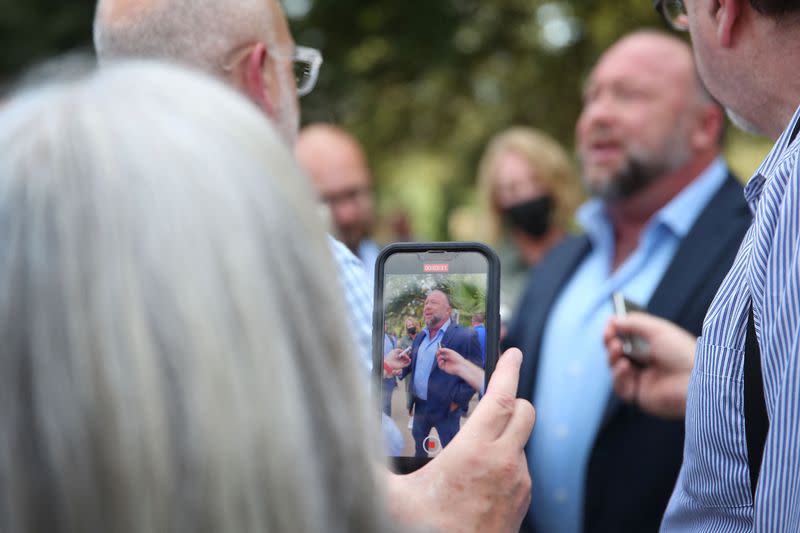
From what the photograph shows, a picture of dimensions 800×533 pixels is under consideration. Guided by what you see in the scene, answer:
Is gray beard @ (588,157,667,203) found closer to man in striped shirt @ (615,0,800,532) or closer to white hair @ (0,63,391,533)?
man in striped shirt @ (615,0,800,532)

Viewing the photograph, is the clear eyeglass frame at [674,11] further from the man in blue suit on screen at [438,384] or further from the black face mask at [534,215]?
the black face mask at [534,215]

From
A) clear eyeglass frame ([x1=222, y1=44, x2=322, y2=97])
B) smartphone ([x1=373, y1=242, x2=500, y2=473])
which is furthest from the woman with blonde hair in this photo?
smartphone ([x1=373, y1=242, x2=500, y2=473])

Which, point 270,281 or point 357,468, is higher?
point 270,281

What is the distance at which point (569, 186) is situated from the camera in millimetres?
5215

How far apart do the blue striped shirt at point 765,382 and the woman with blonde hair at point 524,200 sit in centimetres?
326

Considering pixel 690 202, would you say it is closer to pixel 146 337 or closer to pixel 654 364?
pixel 654 364

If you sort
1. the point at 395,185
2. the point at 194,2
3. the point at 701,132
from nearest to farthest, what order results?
the point at 194,2
the point at 701,132
the point at 395,185

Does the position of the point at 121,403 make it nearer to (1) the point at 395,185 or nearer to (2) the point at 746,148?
(2) the point at 746,148

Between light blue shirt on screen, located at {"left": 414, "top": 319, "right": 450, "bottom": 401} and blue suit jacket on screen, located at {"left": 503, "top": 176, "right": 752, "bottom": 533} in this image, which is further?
blue suit jacket on screen, located at {"left": 503, "top": 176, "right": 752, "bottom": 533}

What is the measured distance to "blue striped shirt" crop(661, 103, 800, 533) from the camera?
1.32m

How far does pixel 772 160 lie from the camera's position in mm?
1620

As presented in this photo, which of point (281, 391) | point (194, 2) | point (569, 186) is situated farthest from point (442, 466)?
point (569, 186)

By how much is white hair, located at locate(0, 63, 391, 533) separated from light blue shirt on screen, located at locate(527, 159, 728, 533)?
2.24 metres

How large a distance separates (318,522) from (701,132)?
9.74ft
